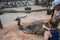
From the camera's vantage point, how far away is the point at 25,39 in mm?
5027

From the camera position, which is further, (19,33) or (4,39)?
(19,33)

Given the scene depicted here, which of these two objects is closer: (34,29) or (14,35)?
(14,35)

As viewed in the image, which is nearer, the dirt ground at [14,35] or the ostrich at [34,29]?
the dirt ground at [14,35]

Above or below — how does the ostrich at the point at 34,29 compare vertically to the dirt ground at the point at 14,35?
above

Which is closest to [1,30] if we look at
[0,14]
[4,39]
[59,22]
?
[4,39]

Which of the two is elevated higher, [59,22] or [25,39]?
[59,22]

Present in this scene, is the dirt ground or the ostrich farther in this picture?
the ostrich

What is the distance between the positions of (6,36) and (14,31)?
0.53 metres

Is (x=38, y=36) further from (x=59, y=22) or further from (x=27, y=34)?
(x=59, y=22)

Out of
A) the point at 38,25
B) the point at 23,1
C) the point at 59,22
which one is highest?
the point at 59,22

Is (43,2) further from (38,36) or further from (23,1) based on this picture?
(38,36)

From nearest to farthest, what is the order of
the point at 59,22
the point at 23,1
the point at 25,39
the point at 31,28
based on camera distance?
1. the point at 59,22
2. the point at 25,39
3. the point at 31,28
4. the point at 23,1

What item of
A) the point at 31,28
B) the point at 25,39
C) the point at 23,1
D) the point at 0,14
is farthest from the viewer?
the point at 23,1

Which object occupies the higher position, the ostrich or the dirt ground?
the ostrich
